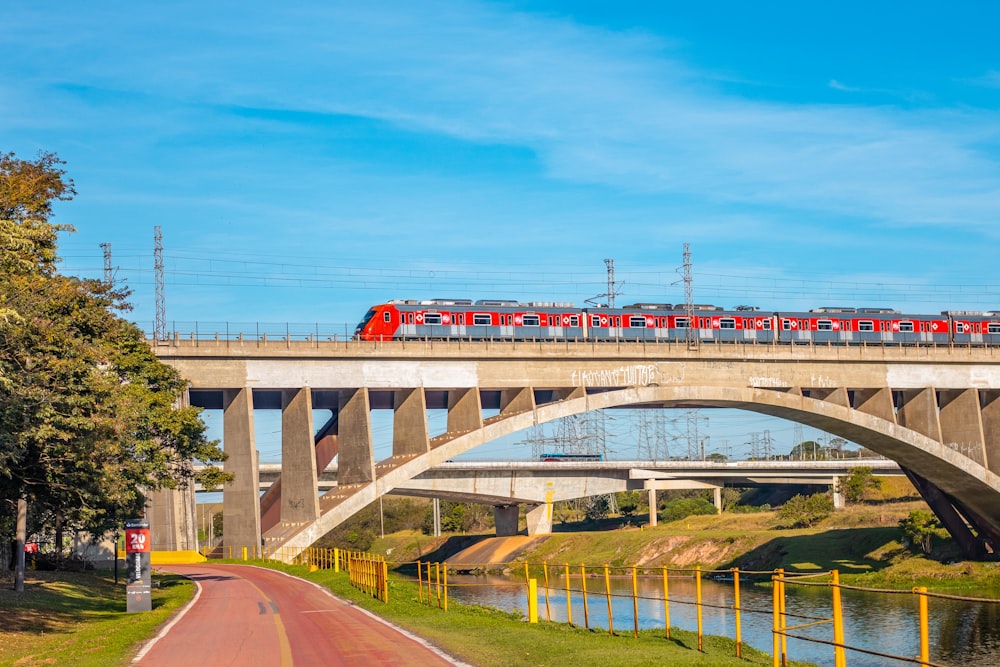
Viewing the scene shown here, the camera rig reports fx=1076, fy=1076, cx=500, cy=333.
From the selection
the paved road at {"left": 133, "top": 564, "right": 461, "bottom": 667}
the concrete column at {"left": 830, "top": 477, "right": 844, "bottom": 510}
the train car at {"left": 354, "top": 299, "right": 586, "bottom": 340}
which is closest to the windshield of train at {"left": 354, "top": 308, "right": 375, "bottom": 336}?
the train car at {"left": 354, "top": 299, "right": 586, "bottom": 340}

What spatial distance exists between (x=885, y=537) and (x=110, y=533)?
161 ft

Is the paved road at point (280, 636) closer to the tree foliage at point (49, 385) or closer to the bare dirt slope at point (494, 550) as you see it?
the tree foliage at point (49, 385)

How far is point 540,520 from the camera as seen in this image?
4158 inches

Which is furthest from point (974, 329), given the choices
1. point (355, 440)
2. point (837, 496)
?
point (355, 440)

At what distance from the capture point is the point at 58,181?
3259 centimetres

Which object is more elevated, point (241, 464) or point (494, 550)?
point (241, 464)

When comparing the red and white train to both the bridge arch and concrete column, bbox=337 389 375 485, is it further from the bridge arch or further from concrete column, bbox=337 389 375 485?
Result: the bridge arch

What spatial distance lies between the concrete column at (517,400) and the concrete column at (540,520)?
48.7 meters

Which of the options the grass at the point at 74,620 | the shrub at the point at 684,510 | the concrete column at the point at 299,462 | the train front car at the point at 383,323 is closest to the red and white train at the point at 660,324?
the train front car at the point at 383,323

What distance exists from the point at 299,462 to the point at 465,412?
8.92 m

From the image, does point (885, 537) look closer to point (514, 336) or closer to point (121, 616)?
point (514, 336)

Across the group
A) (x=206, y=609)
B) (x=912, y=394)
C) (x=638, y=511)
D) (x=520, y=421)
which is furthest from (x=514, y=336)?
(x=638, y=511)

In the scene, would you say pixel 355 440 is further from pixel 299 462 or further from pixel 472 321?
pixel 472 321

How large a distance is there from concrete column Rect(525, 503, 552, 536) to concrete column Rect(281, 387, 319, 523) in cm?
5321
